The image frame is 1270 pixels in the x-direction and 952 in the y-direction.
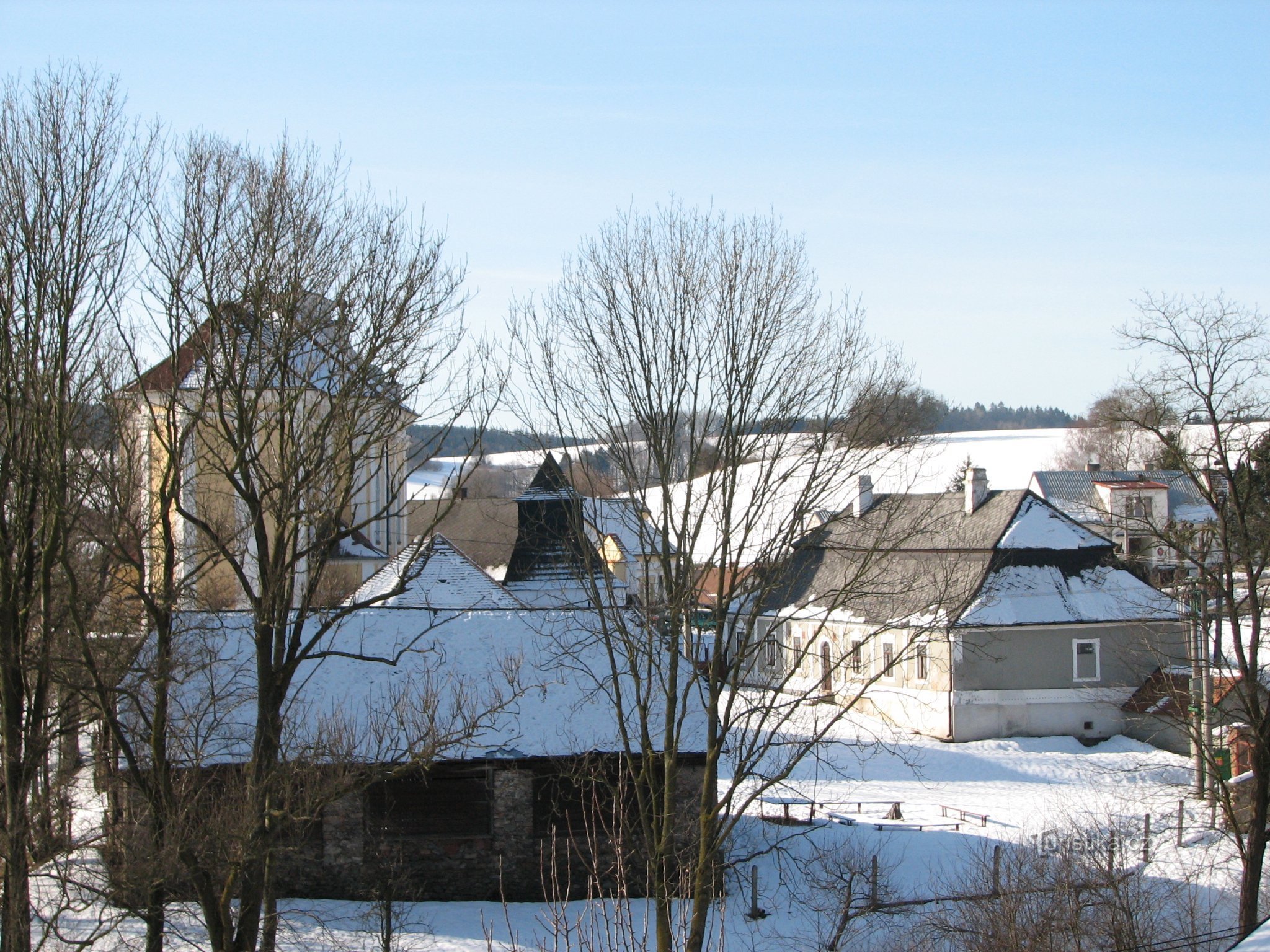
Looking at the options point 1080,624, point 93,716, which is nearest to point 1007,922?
A: point 93,716

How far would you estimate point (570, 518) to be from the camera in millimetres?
15016

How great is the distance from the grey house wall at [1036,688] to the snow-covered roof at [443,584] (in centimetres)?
1568

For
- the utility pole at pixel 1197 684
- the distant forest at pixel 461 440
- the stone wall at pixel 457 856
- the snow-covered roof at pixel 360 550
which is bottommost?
the stone wall at pixel 457 856

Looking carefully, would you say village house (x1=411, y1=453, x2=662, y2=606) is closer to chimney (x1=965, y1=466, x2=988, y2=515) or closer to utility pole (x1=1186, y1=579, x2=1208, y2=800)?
utility pole (x1=1186, y1=579, x2=1208, y2=800)

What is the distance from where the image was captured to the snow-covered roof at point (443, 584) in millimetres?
23578

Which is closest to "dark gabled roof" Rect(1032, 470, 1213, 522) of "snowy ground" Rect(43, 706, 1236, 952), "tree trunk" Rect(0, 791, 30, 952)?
"snowy ground" Rect(43, 706, 1236, 952)

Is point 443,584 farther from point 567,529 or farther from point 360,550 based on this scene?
point 360,550

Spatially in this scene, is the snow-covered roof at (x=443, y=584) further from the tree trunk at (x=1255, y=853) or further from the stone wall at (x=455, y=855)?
the tree trunk at (x=1255, y=853)

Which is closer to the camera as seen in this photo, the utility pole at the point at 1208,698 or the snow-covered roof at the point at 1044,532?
the utility pole at the point at 1208,698

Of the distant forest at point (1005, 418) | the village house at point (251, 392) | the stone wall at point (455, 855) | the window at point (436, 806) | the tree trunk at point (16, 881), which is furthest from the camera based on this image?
the distant forest at point (1005, 418)

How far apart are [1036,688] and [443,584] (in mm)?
18976

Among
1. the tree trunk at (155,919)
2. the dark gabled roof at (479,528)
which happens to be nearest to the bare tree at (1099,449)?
the dark gabled roof at (479,528)

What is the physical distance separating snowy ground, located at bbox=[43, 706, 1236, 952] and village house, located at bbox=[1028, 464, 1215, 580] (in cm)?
411

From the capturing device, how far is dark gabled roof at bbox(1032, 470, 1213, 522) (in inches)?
1694
